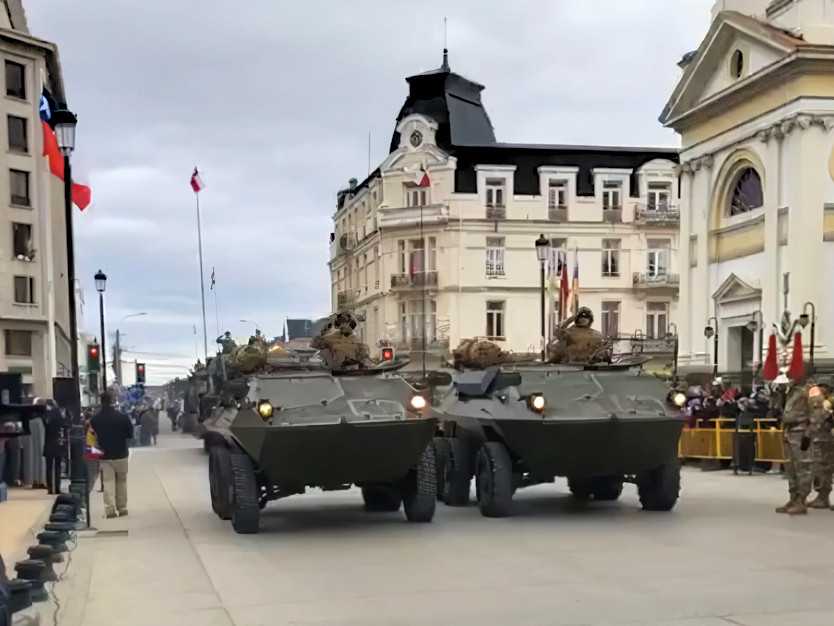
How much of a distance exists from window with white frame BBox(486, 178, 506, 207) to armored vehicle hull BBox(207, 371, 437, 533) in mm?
34062

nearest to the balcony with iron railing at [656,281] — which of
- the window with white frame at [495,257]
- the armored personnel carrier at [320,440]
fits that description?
the window with white frame at [495,257]

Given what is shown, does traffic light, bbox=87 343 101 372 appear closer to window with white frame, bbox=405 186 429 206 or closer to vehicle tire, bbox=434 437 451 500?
window with white frame, bbox=405 186 429 206

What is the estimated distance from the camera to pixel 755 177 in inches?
1232

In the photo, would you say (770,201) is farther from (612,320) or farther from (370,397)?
(370,397)

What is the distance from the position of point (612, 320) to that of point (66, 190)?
3437 centimetres

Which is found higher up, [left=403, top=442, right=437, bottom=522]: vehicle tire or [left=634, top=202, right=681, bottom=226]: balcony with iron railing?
[left=634, top=202, right=681, bottom=226]: balcony with iron railing

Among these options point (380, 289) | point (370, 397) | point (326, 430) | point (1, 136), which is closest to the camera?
point (326, 430)

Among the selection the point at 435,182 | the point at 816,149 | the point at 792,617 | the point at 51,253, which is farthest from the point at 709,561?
the point at 51,253

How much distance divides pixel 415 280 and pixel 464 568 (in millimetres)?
37023

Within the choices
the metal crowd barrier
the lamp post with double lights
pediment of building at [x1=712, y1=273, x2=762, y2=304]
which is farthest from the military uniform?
the lamp post with double lights

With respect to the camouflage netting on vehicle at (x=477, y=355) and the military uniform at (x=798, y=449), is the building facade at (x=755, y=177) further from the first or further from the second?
the military uniform at (x=798, y=449)

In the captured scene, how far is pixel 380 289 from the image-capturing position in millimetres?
49125

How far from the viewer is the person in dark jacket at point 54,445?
15.6 metres

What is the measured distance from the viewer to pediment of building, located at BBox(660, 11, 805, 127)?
1126 inches
